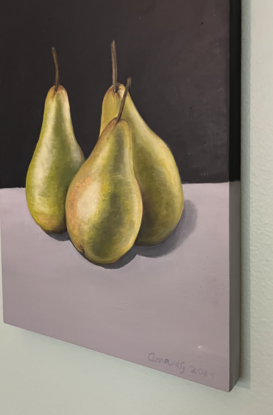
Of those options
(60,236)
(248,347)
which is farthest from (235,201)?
(60,236)

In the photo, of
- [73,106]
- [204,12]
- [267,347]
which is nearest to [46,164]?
[73,106]

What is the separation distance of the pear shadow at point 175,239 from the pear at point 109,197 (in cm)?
2

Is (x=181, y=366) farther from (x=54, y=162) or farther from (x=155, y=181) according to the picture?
(x=54, y=162)

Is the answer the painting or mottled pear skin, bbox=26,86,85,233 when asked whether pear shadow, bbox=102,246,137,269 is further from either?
mottled pear skin, bbox=26,86,85,233

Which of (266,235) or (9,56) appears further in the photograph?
(9,56)

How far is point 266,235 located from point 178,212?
0.44 feet

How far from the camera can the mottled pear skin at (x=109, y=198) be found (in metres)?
0.54

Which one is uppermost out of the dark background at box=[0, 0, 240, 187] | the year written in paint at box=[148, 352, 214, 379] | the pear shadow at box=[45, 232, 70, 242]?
the dark background at box=[0, 0, 240, 187]

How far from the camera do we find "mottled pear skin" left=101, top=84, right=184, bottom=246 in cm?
53

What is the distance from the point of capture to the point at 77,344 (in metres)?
0.66

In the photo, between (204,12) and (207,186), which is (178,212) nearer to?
(207,186)

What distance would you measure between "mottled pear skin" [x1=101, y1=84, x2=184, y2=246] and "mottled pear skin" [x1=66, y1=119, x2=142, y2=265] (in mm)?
12

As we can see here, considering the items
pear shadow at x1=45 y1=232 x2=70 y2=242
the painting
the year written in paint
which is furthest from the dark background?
the year written in paint

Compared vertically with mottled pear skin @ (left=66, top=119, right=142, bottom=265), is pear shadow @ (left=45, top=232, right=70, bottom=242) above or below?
below
